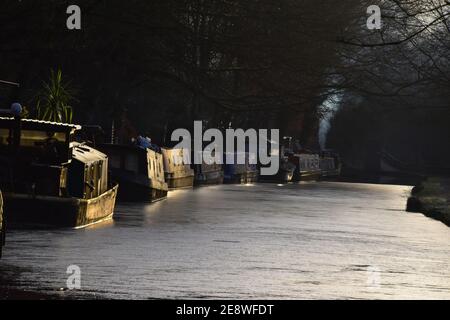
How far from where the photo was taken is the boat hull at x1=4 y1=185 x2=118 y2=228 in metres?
32.2

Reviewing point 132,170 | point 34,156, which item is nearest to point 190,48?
point 132,170

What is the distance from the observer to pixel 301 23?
150ft

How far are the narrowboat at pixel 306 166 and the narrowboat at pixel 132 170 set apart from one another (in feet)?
141

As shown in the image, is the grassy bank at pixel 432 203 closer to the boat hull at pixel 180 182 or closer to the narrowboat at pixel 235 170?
the boat hull at pixel 180 182

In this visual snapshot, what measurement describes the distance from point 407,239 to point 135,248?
29.5 feet

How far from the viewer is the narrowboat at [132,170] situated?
161 ft

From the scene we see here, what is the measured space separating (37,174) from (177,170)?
31.7m

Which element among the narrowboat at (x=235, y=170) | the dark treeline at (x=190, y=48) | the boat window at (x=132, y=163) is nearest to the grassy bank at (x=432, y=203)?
the dark treeline at (x=190, y=48)

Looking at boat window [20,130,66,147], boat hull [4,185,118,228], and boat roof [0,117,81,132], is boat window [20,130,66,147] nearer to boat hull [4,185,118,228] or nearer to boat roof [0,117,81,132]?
boat roof [0,117,81,132]

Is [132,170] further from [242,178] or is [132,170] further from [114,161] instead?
[242,178]

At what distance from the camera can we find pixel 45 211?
32.5 meters

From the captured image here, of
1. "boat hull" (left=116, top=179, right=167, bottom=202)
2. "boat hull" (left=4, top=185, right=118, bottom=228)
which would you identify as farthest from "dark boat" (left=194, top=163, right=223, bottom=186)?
"boat hull" (left=4, top=185, right=118, bottom=228)

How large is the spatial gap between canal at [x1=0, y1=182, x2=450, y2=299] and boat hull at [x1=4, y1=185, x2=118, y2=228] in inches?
23.5
